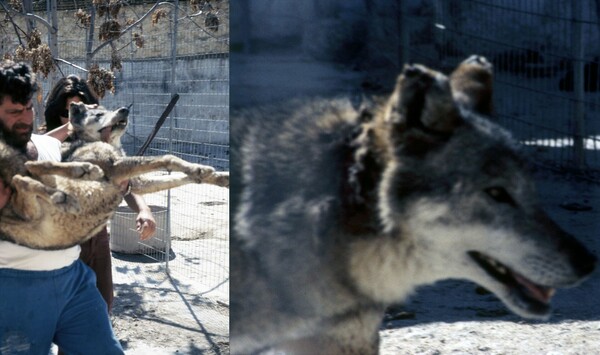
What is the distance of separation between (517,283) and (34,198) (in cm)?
202

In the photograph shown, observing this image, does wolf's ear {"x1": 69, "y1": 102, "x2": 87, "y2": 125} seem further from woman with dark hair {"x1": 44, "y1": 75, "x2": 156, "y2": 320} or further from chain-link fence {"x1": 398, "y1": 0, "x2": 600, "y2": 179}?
chain-link fence {"x1": 398, "y1": 0, "x2": 600, "y2": 179}

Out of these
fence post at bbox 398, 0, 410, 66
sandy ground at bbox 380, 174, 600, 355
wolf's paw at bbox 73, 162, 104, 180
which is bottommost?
sandy ground at bbox 380, 174, 600, 355

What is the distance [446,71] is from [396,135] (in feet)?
0.72

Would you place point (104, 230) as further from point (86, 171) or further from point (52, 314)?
point (86, 171)

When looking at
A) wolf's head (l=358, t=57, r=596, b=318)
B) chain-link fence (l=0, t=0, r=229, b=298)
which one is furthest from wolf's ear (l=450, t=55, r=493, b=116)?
chain-link fence (l=0, t=0, r=229, b=298)

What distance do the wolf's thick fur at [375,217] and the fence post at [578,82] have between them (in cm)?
17

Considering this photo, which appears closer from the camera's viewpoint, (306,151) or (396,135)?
(396,135)

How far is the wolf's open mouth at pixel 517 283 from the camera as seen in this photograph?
171cm

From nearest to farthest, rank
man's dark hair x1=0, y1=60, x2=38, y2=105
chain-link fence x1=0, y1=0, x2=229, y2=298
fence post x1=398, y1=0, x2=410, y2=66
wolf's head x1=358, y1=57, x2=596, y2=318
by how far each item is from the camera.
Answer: wolf's head x1=358, y1=57, x2=596, y2=318 → fence post x1=398, y1=0, x2=410, y2=66 → man's dark hair x1=0, y1=60, x2=38, y2=105 → chain-link fence x1=0, y1=0, x2=229, y2=298

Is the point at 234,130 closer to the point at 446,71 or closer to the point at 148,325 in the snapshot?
the point at 446,71

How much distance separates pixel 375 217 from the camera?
6.15 feet

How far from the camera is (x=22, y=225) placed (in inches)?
116

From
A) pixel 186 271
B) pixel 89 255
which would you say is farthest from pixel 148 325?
pixel 89 255

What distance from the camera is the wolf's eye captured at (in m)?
1.72
